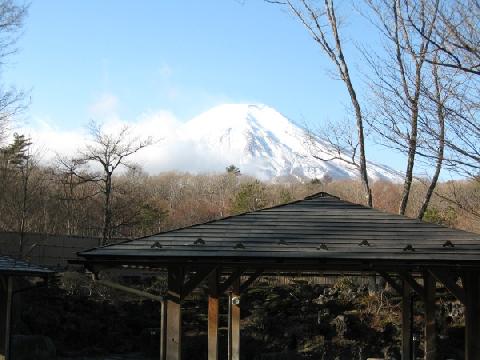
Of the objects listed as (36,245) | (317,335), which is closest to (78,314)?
(36,245)

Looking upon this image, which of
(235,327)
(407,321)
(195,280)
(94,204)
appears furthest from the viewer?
(94,204)

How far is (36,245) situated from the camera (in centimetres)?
2692

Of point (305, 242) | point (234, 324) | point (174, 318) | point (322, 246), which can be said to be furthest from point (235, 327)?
point (322, 246)

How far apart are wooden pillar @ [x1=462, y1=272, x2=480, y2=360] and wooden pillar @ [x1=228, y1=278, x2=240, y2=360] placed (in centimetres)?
419

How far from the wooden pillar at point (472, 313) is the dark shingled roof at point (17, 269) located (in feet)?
25.2

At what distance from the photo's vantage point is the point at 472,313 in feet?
29.4

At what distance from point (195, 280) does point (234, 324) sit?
4048mm

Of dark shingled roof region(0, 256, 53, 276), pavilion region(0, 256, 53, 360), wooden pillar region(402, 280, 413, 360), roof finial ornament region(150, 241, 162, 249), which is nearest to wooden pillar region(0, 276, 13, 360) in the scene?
pavilion region(0, 256, 53, 360)

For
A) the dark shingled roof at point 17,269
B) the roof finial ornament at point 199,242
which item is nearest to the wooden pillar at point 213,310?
the roof finial ornament at point 199,242

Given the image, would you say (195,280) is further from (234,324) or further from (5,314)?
(5,314)

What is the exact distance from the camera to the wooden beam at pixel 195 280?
874cm

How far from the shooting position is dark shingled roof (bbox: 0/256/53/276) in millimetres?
11695

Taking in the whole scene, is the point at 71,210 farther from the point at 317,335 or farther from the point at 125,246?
the point at 125,246

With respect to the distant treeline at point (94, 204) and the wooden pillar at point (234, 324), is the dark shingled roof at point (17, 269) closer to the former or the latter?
the wooden pillar at point (234, 324)
